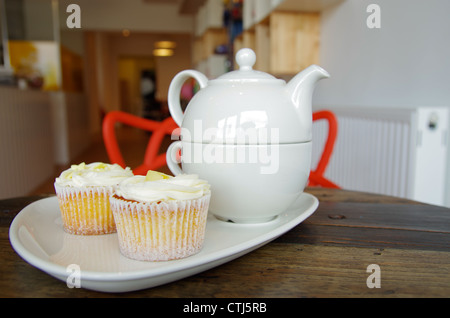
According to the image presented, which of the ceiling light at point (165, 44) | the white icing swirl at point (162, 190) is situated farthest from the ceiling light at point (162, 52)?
the white icing swirl at point (162, 190)

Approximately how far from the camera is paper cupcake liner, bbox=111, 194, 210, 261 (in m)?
0.44

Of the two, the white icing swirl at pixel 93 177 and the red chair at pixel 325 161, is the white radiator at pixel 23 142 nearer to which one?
the red chair at pixel 325 161

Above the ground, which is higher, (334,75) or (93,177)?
(334,75)

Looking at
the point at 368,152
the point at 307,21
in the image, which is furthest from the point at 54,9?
the point at 368,152

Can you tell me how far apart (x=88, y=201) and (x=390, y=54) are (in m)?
1.49

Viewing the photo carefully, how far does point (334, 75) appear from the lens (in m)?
2.18

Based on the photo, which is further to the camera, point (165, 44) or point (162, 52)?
point (162, 52)

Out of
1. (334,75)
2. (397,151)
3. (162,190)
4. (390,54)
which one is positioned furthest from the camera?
(334,75)

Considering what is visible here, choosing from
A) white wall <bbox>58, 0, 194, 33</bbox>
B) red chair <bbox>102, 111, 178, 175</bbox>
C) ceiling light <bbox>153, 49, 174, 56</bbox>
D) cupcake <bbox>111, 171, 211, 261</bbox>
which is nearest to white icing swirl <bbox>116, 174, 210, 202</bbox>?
cupcake <bbox>111, 171, 211, 261</bbox>

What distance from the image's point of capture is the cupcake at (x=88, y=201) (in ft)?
1.75

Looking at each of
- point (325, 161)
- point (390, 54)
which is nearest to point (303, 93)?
point (325, 161)

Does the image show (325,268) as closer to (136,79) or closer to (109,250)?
(109,250)

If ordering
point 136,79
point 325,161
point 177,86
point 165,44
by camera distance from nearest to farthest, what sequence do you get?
point 177,86, point 325,161, point 165,44, point 136,79
